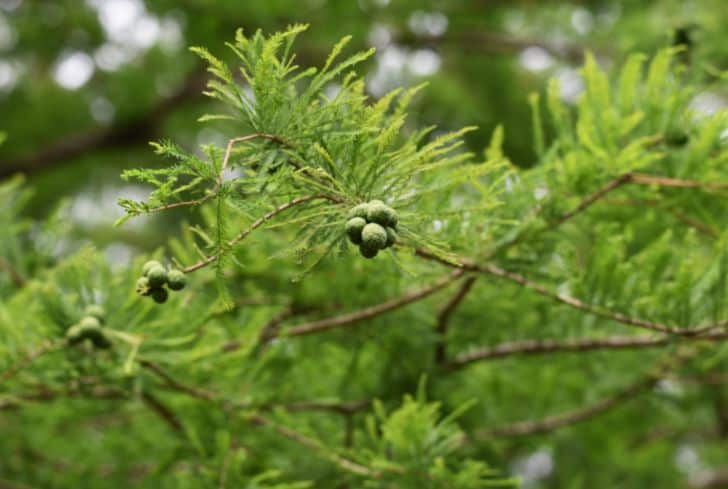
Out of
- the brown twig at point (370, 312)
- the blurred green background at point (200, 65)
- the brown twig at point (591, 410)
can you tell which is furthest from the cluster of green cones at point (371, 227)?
the blurred green background at point (200, 65)

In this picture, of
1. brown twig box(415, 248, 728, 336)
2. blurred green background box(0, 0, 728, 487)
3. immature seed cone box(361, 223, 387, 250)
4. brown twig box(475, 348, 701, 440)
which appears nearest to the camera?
immature seed cone box(361, 223, 387, 250)

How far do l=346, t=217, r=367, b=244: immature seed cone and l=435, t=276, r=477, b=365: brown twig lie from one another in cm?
30

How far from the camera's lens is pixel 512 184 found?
0.77 m

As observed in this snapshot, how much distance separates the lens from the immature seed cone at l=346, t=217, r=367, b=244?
49 centimetres

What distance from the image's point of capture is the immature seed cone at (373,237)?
18.8 inches

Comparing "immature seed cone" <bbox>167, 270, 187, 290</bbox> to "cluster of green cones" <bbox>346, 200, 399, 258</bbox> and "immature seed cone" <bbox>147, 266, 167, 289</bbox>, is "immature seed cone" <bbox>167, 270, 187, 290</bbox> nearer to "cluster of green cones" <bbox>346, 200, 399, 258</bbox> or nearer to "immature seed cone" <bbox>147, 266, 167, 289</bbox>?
"immature seed cone" <bbox>147, 266, 167, 289</bbox>

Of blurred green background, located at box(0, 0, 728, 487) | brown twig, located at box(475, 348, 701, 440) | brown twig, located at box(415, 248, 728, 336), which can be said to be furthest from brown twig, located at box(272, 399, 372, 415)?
blurred green background, located at box(0, 0, 728, 487)

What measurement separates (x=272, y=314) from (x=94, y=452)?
404 millimetres

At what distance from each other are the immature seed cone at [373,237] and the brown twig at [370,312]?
0.83 feet

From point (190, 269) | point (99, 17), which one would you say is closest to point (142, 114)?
point (99, 17)

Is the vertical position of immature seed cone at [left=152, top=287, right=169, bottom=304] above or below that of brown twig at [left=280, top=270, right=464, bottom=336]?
below

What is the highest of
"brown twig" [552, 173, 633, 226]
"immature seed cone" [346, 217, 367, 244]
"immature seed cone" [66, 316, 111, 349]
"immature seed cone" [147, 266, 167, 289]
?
"brown twig" [552, 173, 633, 226]

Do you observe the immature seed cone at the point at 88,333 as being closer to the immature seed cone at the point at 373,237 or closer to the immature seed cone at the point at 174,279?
the immature seed cone at the point at 174,279

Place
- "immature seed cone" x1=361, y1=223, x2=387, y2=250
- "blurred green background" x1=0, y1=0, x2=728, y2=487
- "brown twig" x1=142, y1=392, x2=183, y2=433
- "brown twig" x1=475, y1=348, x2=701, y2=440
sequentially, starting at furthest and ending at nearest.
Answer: "blurred green background" x1=0, y1=0, x2=728, y2=487
"brown twig" x1=475, y1=348, x2=701, y2=440
"brown twig" x1=142, y1=392, x2=183, y2=433
"immature seed cone" x1=361, y1=223, x2=387, y2=250
